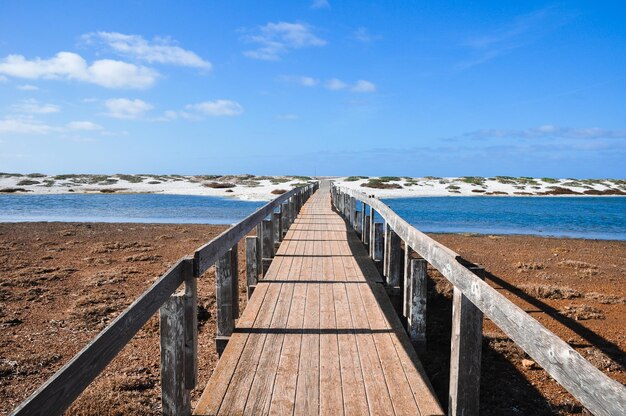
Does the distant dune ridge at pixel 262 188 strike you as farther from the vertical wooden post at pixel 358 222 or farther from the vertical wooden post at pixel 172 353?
the vertical wooden post at pixel 172 353

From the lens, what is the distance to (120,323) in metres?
2.26

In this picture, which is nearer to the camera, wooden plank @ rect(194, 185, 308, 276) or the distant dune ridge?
wooden plank @ rect(194, 185, 308, 276)

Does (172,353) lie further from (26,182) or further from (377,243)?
(26,182)

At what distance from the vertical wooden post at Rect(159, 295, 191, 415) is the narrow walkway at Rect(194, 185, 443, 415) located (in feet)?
1.10

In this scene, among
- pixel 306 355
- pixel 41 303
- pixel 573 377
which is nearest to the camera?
pixel 573 377

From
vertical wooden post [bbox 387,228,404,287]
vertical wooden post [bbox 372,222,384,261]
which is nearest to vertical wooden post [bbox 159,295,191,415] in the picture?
vertical wooden post [bbox 387,228,404,287]

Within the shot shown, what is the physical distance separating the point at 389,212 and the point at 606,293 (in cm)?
664

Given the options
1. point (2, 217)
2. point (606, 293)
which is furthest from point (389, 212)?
point (2, 217)

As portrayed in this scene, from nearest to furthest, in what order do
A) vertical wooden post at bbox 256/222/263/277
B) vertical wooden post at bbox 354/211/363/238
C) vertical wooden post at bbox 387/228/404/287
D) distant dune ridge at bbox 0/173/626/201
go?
vertical wooden post at bbox 387/228/404/287 → vertical wooden post at bbox 256/222/263/277 → vertical wooden post at bbox 354/211/363/238 → distant dune ridge at bbox 0/173/626/201

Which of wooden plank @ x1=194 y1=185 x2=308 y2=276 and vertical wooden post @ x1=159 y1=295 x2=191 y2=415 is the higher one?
wooden plank @ x1=194 y1=185 x2=308 y2=276

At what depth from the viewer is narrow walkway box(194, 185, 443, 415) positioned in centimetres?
340

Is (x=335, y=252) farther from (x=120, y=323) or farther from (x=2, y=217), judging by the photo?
(x=2, y=217)

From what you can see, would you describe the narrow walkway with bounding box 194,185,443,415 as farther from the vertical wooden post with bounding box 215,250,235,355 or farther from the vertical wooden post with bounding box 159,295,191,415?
the vertical wooden post with bounding box 159,295,191,415

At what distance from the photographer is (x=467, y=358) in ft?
9.64
